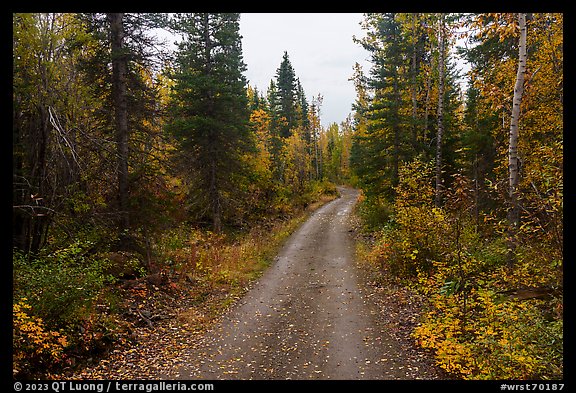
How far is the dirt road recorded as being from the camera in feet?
21.7

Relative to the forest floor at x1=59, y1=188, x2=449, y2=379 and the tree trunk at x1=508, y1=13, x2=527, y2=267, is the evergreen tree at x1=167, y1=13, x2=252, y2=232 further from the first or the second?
the tree trunk at x1=508, y1=13, x2=527, y2=267

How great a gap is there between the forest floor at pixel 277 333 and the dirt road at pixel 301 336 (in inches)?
0.9

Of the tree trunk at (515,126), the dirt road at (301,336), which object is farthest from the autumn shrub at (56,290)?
the tree trunk at (515,126)

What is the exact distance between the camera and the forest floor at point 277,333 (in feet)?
21.6

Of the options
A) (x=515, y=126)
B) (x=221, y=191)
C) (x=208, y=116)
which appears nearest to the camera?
(x=515, y=126)

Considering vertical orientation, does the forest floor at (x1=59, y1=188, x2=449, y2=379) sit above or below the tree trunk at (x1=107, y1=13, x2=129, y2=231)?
below

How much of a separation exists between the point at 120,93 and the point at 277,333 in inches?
390

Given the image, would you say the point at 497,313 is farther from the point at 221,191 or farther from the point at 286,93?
the point at 286,93

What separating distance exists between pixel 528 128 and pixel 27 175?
16.1m

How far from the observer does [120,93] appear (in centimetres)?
1179

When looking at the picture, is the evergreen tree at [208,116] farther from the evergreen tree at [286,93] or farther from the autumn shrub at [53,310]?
the evergreen tree at [286,93]

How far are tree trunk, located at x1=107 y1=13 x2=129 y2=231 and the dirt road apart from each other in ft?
17.9

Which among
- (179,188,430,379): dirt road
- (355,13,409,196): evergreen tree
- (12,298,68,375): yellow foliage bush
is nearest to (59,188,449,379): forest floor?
(179,188,430,379): dirt road

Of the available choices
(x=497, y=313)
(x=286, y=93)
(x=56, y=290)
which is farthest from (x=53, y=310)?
(x=286, y=93)
